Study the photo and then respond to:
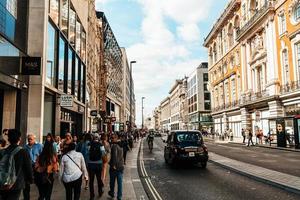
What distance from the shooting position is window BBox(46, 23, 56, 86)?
18531 millimetres

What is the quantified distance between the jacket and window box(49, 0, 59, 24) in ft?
50.8

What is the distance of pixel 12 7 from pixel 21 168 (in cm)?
1247

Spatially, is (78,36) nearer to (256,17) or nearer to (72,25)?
(72,25)

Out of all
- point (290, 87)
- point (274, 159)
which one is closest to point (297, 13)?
point (290, 87)

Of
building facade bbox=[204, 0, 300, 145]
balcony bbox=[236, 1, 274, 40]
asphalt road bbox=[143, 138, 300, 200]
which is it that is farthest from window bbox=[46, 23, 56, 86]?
balcony bbox=[236, 1, 274, 40]

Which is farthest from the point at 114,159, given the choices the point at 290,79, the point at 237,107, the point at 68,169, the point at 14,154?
the point at 237,107

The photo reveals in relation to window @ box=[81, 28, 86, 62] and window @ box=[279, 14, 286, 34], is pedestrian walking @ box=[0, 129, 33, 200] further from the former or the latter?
window @ box=[279, 14, 286, 34]

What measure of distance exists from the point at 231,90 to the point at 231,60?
19.1 ft

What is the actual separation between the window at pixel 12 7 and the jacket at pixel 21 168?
1149cm

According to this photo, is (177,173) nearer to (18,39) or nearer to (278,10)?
(18,39)

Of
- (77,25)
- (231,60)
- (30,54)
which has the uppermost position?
(231,60)

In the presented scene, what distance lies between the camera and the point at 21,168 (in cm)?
488

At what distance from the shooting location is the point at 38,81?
16.4m

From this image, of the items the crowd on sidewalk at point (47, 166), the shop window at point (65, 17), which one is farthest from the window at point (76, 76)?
the crowd on sidewalk at point (47, 166)
